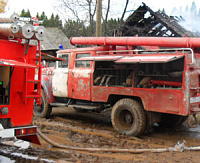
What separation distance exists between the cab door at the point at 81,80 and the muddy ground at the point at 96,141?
955 millimetres

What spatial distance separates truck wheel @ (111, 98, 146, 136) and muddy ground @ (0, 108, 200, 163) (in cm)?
20

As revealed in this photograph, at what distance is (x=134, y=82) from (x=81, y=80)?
1.82 meters

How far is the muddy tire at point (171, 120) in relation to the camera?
748 centimetres

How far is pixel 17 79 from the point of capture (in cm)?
468

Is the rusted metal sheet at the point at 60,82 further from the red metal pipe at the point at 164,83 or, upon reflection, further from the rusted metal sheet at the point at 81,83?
the red metal pipe at the point at 164,83

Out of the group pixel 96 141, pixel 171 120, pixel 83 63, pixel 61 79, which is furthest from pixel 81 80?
pixel 171 120

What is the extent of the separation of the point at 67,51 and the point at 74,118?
238cm

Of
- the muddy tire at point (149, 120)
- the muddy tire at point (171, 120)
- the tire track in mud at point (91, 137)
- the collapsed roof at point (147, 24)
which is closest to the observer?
the tire track in mud at point (91, 137)

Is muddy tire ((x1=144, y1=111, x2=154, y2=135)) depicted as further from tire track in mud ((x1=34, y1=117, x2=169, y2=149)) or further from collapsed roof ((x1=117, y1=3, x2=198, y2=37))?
collapsed roof ((x1=117, y1=3, x2=198, y2=37))

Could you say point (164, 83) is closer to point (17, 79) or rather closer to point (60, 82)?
point (17, 79)

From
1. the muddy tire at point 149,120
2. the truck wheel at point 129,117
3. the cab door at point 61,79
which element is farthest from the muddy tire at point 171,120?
the cab door at point 61,79

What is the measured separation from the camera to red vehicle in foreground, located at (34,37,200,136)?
19.7ft

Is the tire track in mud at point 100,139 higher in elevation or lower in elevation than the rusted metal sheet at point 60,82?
lower

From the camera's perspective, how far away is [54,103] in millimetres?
8773
